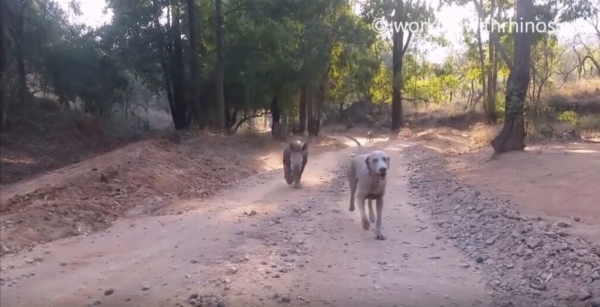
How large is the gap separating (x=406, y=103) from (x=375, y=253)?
5040 cm

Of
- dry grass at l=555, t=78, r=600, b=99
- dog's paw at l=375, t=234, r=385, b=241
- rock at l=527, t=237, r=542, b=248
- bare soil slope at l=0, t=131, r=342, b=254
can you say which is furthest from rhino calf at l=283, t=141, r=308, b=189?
dry grass at l=555, t=78, r=600, b=99

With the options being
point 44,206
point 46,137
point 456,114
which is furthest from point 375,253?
point 456,114

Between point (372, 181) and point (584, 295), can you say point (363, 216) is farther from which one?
point (584, 295)

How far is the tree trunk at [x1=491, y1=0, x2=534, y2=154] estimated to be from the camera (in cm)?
1941

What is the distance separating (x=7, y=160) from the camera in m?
7.46

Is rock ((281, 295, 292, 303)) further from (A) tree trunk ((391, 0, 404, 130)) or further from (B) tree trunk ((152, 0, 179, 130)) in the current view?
(A) tree trunk ((391, 0, 404, 130))

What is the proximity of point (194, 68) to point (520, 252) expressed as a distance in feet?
69.3

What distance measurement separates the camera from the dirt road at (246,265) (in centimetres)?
569

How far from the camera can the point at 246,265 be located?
7.07 m

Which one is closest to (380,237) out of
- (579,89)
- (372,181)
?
(372,181)

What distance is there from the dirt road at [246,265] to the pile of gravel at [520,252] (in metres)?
0.35

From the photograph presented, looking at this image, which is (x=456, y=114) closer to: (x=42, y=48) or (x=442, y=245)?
(x=42, y=48)

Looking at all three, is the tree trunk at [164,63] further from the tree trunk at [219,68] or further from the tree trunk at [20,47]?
the tree trunk at [20,47]

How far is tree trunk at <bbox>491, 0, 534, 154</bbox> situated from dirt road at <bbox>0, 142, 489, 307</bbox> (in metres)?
9.99
